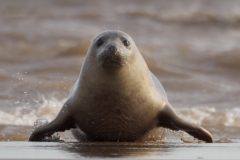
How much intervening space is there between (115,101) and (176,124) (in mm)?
679

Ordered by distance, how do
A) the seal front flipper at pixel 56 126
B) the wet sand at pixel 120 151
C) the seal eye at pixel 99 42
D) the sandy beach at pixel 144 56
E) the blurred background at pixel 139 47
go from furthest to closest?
1. the blurred background at pixel 139 47
2. the seal front flipper at pixel 56 126
3. the seal eye at pixel 99 42
4. the sandy beach at pixel 144 56
5. the wet sand at pixel 120 151

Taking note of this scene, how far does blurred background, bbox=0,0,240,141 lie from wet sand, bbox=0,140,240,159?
6.43ft

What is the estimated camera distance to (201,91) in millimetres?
13234

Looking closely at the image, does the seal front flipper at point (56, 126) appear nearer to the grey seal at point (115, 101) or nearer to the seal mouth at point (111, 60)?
the grey seal at point (115, 101)

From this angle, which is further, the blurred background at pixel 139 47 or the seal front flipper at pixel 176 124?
the blurred background at pixel 139 47

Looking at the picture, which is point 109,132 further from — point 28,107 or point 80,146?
point 28,107

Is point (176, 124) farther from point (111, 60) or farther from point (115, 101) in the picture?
point (111, 60)

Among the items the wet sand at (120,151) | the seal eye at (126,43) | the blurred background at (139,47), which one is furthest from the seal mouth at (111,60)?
the blurred background at (139,47)

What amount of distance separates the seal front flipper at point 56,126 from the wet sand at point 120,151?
0.57 metres

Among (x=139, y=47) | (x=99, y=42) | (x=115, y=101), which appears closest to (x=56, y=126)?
(x=115, y=101)

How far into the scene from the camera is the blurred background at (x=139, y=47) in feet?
34.0

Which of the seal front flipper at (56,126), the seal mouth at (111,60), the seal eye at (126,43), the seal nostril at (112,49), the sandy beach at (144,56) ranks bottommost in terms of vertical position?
the seal front flipper at (56,126)

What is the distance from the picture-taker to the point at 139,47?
19875 mm

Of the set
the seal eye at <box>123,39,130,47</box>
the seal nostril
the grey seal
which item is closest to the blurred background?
the grey seal
